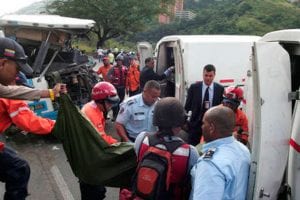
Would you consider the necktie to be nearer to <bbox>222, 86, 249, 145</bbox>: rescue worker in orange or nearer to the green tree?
<bbox>222, 86, 249, 145</bbox>: rescue worker in orange

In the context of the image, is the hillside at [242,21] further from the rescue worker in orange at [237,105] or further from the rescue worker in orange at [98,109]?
the rescue worker in orange at [98,109]

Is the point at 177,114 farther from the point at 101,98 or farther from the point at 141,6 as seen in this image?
the point at 141,6

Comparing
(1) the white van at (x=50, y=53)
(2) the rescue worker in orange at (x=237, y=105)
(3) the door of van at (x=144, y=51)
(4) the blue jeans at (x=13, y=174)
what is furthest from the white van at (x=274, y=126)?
(3) the door of van at (x=144, y=51)

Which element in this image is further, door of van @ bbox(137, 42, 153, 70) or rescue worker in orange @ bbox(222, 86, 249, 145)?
door of van @ bbox(137, 42, 153, 70)

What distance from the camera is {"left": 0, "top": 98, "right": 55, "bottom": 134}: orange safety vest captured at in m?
4.26

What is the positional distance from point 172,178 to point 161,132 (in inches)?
12.1

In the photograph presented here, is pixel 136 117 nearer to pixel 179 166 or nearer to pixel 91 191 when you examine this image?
pixel 91 191

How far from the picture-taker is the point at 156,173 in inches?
109

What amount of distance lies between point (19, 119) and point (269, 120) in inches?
97.8

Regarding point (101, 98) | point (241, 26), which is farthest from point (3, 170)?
point (241, 26)

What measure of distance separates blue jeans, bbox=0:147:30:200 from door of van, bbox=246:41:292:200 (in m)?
2.38

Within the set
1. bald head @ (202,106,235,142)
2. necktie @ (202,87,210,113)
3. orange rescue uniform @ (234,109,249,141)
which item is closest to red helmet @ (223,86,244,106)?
orange rescue uniform @ (234,109,249,141)

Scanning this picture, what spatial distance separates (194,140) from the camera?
6379 millimetres

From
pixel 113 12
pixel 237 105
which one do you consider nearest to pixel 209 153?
pixel 237 105
